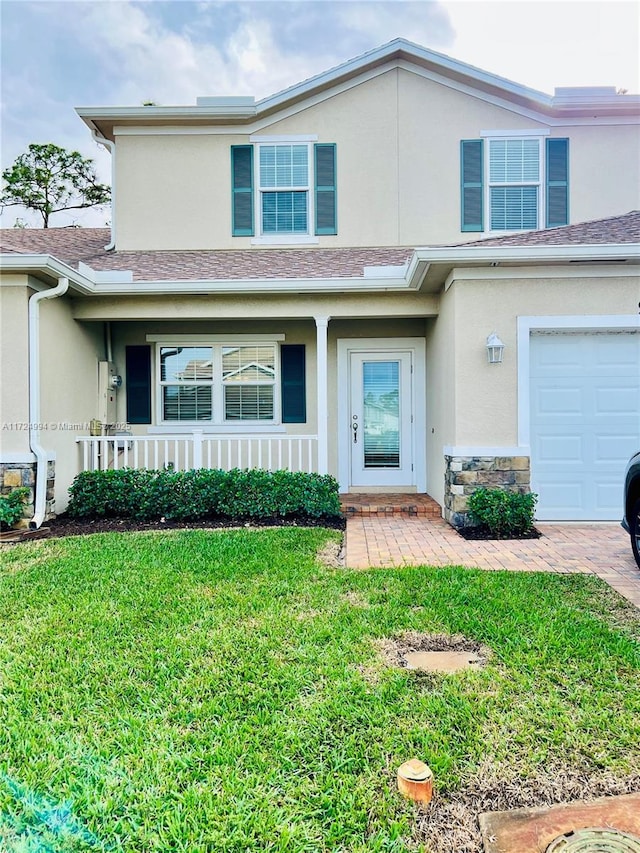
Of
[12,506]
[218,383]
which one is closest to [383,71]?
[218,383]

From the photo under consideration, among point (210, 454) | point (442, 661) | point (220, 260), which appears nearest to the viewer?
point (442, 661)

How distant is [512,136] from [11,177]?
18120 mm

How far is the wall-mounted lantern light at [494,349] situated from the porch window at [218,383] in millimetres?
3776

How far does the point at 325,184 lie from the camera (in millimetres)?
9031

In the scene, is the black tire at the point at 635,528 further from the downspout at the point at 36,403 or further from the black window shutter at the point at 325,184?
the downspout at the point at 36,403

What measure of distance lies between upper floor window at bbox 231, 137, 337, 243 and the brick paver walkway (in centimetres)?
542

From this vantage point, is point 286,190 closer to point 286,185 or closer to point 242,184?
point 286,185

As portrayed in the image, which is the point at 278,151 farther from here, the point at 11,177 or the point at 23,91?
the point at 11,177

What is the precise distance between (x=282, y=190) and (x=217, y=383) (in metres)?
3.58

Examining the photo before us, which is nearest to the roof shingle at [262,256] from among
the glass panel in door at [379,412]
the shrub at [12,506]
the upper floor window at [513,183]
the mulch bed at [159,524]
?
the upper floor window at [513,183]

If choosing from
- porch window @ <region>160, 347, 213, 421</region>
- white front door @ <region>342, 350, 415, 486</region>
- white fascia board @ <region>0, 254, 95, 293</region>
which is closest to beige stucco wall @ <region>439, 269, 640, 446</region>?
white front door @ <region>342, 350, 415, 486</region>

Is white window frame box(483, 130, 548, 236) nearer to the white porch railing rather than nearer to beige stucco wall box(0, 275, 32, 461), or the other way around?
the white porch railing

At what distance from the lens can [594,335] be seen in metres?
6.71

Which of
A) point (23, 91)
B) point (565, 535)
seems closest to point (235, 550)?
point (565, 535)
